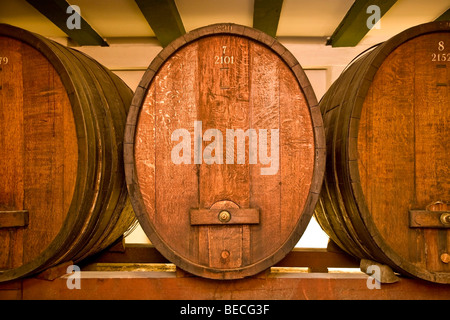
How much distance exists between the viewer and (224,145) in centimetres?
156

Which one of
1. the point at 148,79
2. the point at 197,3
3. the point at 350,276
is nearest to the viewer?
the point at 148,79

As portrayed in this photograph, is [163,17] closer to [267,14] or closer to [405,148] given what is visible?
[267,14]

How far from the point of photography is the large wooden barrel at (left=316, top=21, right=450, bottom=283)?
1.55m

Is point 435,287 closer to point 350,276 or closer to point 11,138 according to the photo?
point 350,276

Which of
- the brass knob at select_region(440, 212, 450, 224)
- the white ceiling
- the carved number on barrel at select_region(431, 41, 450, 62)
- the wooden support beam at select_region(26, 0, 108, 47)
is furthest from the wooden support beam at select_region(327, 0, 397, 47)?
the wooden support beam at select_region(26, 0, 108, 47)

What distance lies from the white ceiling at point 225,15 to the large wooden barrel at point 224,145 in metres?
1.29

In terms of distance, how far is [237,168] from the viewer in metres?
1.57

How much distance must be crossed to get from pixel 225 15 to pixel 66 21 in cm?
135

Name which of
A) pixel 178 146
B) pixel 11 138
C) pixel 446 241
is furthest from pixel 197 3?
pixel 446 241

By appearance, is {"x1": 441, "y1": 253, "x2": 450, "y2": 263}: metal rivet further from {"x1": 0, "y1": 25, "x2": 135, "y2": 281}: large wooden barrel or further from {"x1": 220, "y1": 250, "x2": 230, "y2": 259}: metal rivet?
{"x1": 0, "y1": 25, "x2": 135, "y2": 281}: large wooden barrel

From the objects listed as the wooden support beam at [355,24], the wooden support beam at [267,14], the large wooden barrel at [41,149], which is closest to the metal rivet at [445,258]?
the large wooden barrel at [41,149]

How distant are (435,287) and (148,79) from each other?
1.73 meters

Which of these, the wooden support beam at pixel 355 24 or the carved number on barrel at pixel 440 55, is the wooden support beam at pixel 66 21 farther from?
the carved number on barrel at pixel 440 55

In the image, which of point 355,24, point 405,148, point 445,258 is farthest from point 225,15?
point 445,258
